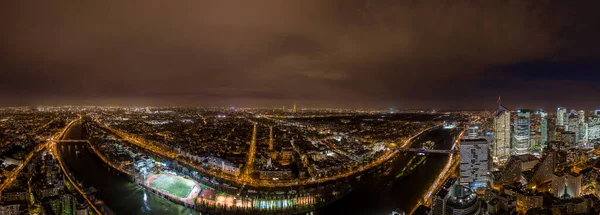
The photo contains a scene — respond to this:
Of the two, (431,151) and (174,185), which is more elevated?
(431,151)

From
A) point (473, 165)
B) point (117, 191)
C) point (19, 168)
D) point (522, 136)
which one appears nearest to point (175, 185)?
point (117, 191)

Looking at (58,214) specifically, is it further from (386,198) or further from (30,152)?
(30,152)

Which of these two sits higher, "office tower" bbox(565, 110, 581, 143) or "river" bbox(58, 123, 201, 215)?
Result: "office tower" bbox(565, 110, 581, 143)

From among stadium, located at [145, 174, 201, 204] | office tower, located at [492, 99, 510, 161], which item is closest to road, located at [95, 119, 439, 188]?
stadium, located at [145, 174, 201, 204]

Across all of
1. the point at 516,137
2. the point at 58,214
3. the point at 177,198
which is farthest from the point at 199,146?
the point at 516,137

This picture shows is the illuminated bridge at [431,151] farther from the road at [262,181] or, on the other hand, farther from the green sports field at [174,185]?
the green sports field at [174,185]

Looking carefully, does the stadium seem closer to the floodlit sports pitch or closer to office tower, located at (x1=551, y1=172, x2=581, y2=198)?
the floodlit sports pitch

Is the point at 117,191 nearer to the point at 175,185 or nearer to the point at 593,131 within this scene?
the point at 175,185
